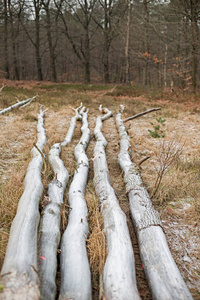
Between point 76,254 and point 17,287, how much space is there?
2.01ft

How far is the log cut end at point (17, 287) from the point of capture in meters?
1.26

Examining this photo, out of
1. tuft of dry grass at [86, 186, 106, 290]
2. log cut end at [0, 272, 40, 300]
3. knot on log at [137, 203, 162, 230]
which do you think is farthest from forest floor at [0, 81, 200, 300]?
log cut end at [0, 272, 40, 300]

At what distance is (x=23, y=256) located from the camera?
5.09ft

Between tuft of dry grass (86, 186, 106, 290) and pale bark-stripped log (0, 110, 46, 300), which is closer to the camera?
pale bark-stripped log (0, 110, 46, 300)

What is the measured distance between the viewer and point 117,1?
19141mm

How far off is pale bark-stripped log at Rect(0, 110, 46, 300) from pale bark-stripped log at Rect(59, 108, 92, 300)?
27 cm

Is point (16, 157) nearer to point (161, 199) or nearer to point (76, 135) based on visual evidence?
point (76, 135)

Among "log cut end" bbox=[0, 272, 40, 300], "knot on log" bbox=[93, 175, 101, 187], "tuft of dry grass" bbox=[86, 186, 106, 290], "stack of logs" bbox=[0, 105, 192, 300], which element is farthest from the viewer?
"knot on log" bbox=[93, 175, 101, 187]

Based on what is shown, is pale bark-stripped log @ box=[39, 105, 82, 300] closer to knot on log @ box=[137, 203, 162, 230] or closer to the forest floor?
the forest floor

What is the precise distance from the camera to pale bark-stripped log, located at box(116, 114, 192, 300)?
61.3 inches

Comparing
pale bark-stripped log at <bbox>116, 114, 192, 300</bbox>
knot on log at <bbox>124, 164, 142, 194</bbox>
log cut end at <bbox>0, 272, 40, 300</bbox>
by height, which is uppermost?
log cut end at <bbox>0, 272, 40, 300</bbox>

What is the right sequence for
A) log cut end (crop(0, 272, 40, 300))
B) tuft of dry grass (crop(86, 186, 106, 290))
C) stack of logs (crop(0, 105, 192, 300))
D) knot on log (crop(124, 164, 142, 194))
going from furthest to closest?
knot on log (crop(124, 164, 142, 194)) → tuft of dry grass (crop(86, 186, 106, 290)) → stack of logs (crop(0, 105, 192, 300)) → log cut end (crop(0, 272, 40, 300))

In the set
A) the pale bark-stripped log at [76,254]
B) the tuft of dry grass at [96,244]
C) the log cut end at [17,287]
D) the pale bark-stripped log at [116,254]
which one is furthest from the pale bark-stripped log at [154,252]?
the log cut end at [17,287]

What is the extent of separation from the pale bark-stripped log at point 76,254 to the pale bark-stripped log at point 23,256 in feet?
0.88
